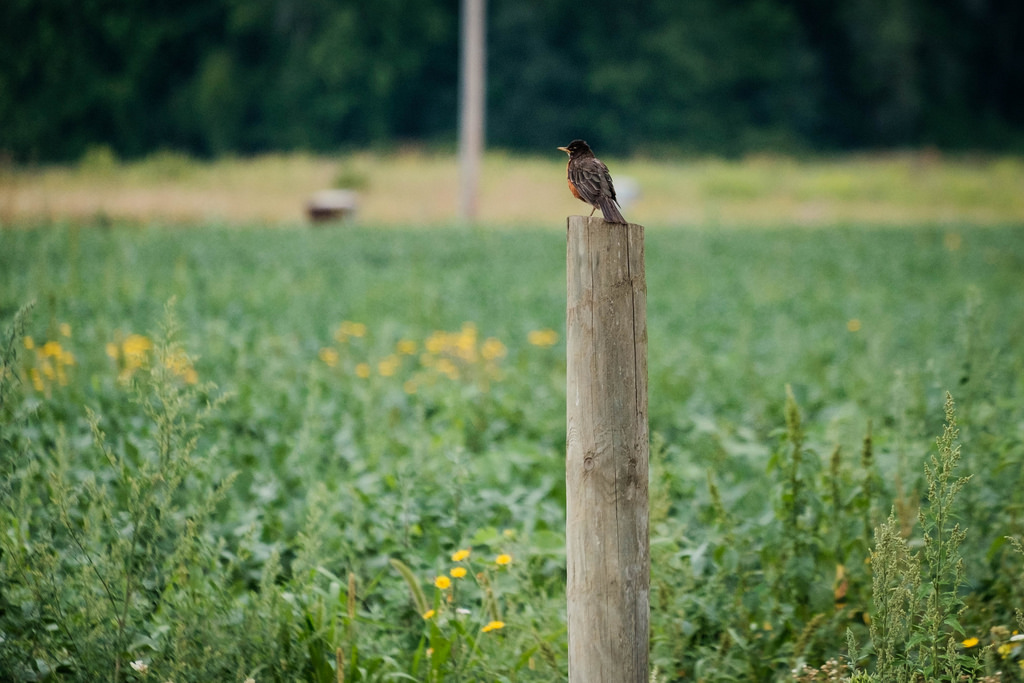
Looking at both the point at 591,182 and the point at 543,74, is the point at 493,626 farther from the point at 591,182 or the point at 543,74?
the point at 543,74

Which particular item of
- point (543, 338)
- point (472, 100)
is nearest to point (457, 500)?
point (543, 338)

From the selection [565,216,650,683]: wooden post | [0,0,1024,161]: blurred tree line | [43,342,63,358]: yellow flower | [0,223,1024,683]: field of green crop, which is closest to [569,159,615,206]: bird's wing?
[565,216,650,683]: wooden post

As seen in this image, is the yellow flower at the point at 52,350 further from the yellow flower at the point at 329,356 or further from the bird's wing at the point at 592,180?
the bird's wing at the point at 592,180

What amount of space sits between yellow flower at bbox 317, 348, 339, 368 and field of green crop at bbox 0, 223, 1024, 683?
4 cm

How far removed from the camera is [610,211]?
7.72 feet

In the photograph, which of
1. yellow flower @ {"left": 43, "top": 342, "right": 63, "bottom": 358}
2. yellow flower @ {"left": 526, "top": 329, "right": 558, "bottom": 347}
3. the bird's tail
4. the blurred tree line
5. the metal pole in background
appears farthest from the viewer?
the blurred tree line

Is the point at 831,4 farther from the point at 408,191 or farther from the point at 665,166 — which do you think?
the point at 408,191

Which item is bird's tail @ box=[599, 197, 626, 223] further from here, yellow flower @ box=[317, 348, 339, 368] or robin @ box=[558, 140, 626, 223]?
yellow flower @ box=[317, 348, 339, 368]

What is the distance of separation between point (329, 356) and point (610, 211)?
13.9ft

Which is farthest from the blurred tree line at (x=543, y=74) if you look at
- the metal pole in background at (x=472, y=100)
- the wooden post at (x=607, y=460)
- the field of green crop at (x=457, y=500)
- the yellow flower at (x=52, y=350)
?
the wooden post at (x=607, y=460)

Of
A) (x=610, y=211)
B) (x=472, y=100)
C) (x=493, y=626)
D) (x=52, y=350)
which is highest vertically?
(x=472, y=100)

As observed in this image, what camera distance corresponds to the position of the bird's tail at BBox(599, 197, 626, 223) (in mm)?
2280

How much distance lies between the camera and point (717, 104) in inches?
1720

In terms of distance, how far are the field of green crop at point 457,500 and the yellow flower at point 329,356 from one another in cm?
4
